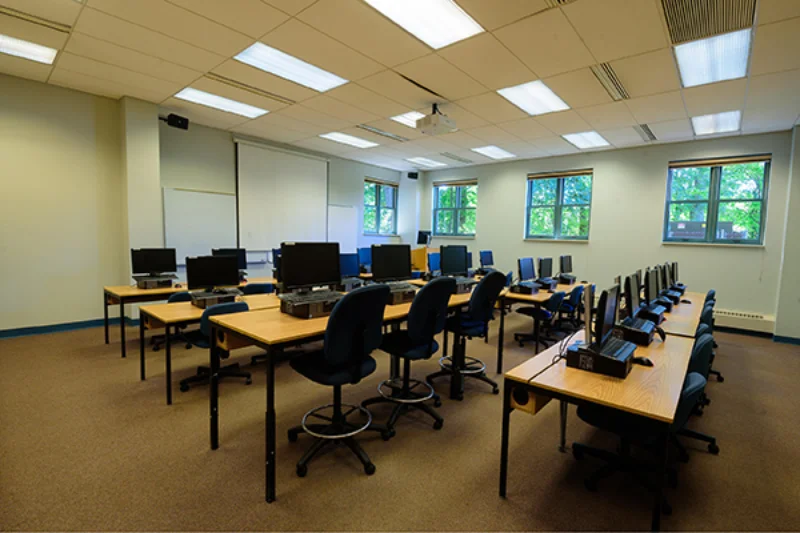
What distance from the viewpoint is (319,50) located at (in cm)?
345

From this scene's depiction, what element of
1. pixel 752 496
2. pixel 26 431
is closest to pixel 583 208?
pixel 752 496

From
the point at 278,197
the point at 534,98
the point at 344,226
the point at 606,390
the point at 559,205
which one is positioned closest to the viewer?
the point at 606,390

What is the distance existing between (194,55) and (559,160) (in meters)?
6.60

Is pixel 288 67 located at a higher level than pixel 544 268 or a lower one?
higher

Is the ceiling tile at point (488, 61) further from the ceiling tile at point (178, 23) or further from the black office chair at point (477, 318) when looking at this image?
the black office chair at point (477, 318)

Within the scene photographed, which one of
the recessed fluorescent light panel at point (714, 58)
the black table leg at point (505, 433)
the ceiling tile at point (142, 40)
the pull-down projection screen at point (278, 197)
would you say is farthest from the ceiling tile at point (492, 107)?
the pull-down projection screen at point (278, 197)

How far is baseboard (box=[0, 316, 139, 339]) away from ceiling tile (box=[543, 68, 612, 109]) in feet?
21.1

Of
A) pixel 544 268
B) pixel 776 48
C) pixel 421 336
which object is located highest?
pixel 776 48

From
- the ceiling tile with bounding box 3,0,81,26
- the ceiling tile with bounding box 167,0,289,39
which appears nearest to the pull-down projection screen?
the ceiling tile with bounding box 3,0,81,26

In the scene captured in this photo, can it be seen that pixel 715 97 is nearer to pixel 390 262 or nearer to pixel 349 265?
pixel 390 262

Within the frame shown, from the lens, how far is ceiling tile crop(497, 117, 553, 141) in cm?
542

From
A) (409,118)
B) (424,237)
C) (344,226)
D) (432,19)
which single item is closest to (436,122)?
(409,118)

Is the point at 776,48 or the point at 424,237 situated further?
the point at 424,237

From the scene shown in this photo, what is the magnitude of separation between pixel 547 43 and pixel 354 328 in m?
2.98
